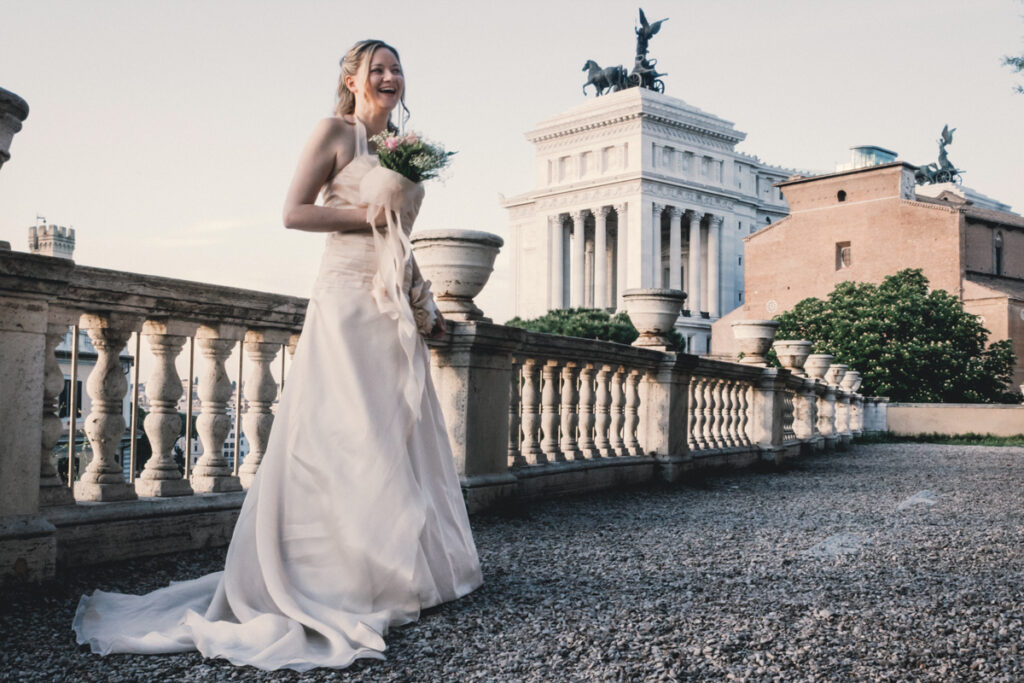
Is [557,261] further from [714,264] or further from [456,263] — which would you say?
[456,263]

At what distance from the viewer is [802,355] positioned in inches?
667

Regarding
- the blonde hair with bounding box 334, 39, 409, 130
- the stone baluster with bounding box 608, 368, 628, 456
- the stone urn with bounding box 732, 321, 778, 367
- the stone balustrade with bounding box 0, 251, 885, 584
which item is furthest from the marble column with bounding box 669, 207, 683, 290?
the blonde hair with bounding box 334, 39, 409, 130

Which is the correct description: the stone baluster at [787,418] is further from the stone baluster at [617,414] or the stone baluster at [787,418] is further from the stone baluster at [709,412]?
the stone baluster at [617,414]

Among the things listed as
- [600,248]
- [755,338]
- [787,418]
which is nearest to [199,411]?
[755,338]

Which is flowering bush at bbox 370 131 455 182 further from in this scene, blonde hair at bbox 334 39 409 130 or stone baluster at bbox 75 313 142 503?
stone baluster at bbox 75 313 142 503

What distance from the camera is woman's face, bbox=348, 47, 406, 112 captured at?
3.90 metres

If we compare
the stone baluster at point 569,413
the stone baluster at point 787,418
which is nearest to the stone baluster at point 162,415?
the stone baluster at point 569,413

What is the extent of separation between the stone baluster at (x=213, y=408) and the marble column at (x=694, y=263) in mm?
74526

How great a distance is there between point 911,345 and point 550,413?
32.2 m

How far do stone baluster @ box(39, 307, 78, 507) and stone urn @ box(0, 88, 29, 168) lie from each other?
85 cm

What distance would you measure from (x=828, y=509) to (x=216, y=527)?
488 centimetres

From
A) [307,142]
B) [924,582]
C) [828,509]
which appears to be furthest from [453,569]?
[828,509]

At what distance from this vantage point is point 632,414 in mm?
9602

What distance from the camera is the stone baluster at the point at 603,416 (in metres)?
8.87
